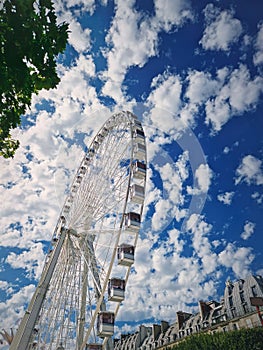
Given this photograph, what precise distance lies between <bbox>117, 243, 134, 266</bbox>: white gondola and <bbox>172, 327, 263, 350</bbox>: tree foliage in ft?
44.8

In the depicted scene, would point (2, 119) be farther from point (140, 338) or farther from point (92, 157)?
point (140, 338)

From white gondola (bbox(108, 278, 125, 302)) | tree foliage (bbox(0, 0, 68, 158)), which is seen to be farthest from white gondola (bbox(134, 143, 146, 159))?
tree foliage (bbox(0, 0, 68, 158))

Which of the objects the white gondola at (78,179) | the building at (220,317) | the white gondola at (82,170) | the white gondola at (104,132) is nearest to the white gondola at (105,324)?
the white gondola at (78,179)

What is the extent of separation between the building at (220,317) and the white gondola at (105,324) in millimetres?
21629

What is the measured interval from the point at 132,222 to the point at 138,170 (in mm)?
3521

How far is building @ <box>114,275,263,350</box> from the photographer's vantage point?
1500 inches

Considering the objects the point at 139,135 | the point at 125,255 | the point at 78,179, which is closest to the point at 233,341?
the point at 125,255

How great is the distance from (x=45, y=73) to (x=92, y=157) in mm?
20682

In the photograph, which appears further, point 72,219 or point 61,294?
point 72,219

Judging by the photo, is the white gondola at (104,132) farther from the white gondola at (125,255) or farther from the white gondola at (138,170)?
the white gondola at (125,255)

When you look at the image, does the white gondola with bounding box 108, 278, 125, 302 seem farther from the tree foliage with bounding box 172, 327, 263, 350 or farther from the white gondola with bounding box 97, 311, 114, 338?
the tree foliage with bounding box 172, 327, 263, 350

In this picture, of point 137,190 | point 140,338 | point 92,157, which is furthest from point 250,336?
point 140,338

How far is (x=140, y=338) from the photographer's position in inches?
2293

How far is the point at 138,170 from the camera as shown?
1958 cm
